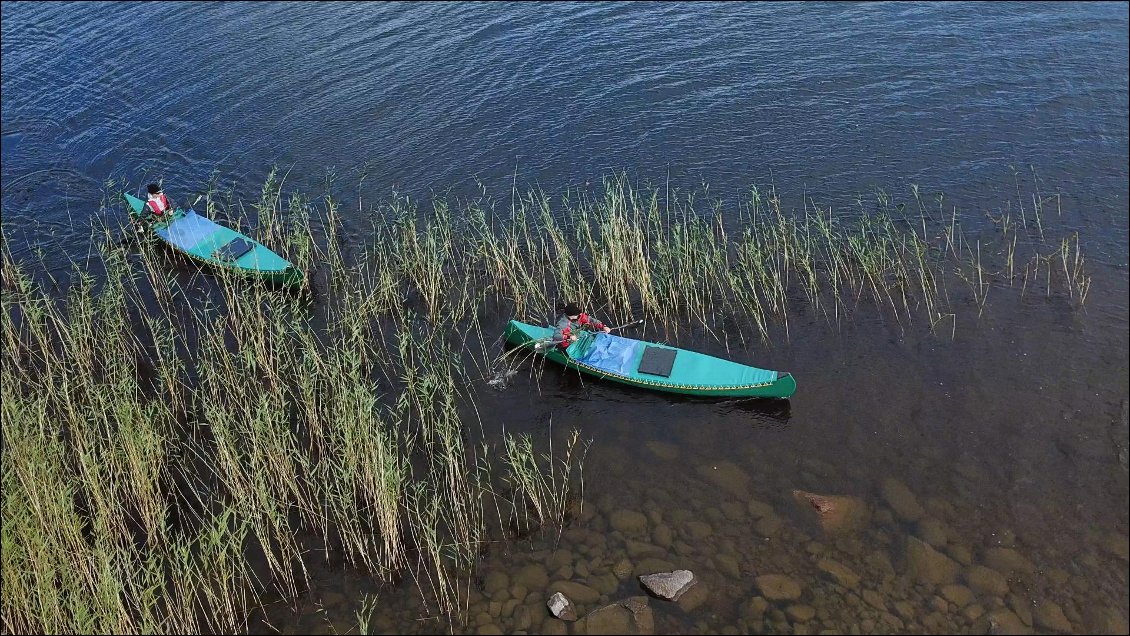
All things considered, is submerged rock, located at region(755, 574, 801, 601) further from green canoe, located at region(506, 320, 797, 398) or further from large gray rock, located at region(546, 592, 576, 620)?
green canoe, located at region(506, 320, 797, 398)

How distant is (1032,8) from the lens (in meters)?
28.9

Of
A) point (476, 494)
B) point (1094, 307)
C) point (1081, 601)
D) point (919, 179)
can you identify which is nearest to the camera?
point (1081, 601)

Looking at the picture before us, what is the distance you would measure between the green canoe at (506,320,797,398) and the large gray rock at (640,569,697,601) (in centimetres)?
420

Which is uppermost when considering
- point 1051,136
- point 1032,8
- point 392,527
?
point 1032,8

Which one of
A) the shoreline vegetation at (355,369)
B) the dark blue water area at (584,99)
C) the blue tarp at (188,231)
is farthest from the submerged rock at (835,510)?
the blue tarp at (188,231)

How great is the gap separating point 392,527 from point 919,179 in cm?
1668

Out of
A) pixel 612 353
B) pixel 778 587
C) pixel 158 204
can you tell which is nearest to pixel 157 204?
pixel 158 204

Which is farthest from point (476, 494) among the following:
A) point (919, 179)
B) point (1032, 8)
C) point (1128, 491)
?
point (1032, 8)

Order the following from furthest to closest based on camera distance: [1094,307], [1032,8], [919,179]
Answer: [1032,8]
[919,179]
[1094,307]

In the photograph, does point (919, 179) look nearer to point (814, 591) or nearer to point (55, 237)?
point (814, 591)

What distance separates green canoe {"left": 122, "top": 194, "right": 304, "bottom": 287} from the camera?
19.3 meters

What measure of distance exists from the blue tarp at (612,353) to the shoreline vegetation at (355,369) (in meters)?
1.50

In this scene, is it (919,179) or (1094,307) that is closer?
(1094,307)

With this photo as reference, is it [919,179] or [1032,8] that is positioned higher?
[1032,8]
